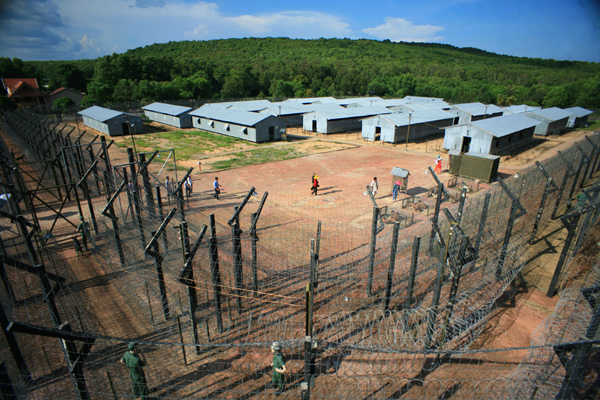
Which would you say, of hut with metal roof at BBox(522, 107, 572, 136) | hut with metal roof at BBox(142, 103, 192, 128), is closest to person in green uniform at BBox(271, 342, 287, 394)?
hut with metal roof at BBox(142, 103, 192, 128)

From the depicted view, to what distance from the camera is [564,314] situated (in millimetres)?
7973

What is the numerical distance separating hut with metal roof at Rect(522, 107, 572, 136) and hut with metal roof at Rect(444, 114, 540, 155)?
26.4 ft

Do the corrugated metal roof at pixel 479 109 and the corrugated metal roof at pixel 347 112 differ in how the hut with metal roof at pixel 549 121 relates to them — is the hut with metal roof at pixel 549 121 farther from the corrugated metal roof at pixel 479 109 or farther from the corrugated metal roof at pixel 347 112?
the corrugated metal roof at pixel 347 112

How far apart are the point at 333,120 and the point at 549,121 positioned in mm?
26291

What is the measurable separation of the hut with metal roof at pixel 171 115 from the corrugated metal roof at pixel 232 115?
4.58ft

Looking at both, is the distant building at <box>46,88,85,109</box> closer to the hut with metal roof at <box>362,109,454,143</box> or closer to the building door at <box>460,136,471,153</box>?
the hut with metal roof at <box>362,109,454,143</box>

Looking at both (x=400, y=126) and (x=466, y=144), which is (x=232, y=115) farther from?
(x=466, y=144)

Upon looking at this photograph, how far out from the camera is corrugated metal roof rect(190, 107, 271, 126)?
37406 millimetres

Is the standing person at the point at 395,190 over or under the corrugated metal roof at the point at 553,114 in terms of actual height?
under

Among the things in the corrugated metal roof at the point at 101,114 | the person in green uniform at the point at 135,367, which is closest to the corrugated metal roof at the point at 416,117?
the corrugated metal roof at the point at 101,114

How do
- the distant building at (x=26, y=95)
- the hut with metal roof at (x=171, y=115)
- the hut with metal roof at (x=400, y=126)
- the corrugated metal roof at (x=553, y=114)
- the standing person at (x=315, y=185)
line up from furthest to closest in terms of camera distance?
the distant building at (x=26, y=95) < the hut with metal roof at (x=171, y=115) < the corrugated metal roof at (x=553, y=114) < the hut with metal roof at (x=400, y=126) < the standing person at (x=315, y=185)

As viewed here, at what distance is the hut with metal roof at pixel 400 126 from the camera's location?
36.4m

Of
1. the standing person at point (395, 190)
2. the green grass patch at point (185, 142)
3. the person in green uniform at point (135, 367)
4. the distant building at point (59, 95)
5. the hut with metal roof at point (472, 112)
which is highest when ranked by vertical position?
the distant building at point (59, 95)

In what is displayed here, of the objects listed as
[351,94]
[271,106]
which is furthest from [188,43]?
[271,106]
